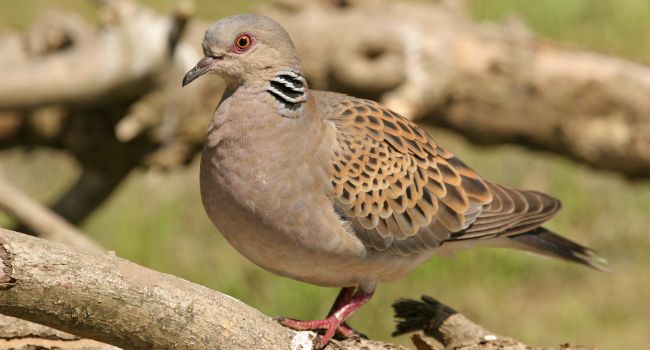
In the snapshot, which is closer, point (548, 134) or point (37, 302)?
point (37, 302)

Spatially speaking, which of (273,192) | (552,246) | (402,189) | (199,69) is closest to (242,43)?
(199,69)

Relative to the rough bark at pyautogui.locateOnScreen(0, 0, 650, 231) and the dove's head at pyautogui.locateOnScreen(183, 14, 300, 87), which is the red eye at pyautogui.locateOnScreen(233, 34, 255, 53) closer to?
the dove's head at pyautogui.locateOnScreen(183, 14, 300, 87)

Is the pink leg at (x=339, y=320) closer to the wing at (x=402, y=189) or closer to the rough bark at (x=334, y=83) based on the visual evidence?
the wing at (x=402, y=189)

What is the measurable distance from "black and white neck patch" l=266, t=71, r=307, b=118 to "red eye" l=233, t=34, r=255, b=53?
150mm

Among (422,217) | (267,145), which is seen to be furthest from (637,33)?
(267,145)

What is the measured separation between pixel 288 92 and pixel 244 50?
8.5 inches

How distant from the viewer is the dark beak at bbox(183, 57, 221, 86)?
142 inches

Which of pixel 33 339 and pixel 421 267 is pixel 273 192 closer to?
pixel 33 339

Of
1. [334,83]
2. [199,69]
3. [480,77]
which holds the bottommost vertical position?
[199,69]

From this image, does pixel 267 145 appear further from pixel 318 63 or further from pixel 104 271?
pixel 318 63

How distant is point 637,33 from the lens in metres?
9.43

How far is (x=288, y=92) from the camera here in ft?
12.3

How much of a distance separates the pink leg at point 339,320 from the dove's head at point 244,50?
85 cm

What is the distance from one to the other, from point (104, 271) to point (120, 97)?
3633 millimetres
